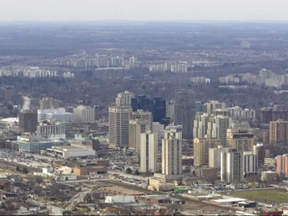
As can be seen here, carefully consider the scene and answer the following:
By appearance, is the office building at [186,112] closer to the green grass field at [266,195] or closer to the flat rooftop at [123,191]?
the green grass field at [266,195]

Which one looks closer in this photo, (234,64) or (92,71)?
(92,71)

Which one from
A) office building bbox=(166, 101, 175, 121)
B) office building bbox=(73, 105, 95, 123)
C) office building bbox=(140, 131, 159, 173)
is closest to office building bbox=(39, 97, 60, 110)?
office building bbox=(73, 105, 95, 123)

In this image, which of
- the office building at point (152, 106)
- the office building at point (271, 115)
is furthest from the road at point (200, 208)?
the office building at point (271, 115)

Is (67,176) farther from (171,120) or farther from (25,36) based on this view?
(25,36)

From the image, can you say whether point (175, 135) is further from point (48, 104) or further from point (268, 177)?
point (48, 104)

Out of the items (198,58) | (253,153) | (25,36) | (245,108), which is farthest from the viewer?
(25,36)

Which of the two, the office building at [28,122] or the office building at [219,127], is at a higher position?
the office building at [219,127]

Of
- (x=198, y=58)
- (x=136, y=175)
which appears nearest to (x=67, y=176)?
(x=136, y=175)
